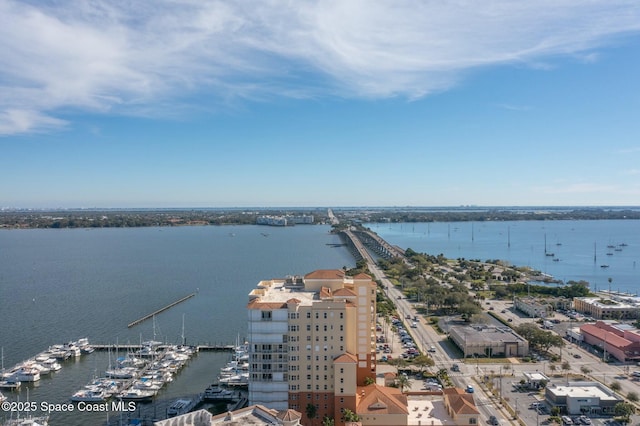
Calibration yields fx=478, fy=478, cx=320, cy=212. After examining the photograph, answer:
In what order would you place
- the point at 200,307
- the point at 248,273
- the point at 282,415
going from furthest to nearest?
the point at 248,273, the point at 200,307, the point at 282,415

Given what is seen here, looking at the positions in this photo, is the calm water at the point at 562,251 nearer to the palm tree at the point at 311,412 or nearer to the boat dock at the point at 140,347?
the boat dock at the point at 140,347

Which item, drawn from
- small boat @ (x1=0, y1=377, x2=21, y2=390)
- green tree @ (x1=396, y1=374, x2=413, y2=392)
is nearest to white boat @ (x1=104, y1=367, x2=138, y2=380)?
small boat @ (x1=0, y1=377, x2=21, y2=390)

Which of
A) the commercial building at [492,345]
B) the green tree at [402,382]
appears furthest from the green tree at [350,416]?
the commercial building at [492,345]

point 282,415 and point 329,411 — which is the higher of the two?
point 282,415

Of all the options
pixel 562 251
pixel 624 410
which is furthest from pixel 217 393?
pixel 562 251

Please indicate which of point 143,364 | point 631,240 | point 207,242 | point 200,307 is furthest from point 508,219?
point 143,364

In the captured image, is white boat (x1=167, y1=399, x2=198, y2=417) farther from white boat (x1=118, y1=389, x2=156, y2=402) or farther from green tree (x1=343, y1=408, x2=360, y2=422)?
green tree (x1=343, y1=408, x2=360, y2=422)

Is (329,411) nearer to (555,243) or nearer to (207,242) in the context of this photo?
(207,242)
